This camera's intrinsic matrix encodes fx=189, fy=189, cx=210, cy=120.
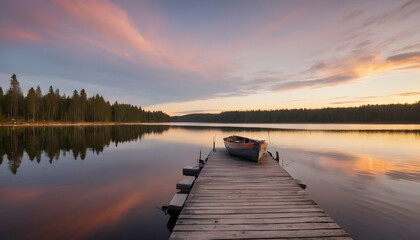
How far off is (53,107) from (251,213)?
10315 centimetres

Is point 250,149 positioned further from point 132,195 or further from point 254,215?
point 132,195

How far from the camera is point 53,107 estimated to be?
82.2 metres

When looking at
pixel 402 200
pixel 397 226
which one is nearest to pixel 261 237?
pixel 397 226

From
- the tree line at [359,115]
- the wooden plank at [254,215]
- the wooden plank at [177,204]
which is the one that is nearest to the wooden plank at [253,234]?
the wooden plank at [254,215]

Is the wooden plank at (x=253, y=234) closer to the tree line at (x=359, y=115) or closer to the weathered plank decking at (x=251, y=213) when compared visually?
the weathered plank decking at (x=251, y=213)

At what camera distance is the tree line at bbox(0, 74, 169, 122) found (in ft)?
237

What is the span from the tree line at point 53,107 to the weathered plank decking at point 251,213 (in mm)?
94299

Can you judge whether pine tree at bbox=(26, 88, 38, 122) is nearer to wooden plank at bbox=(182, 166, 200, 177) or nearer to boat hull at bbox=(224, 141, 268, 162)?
wooden plank at bbox=(182, 166, 200, 177)

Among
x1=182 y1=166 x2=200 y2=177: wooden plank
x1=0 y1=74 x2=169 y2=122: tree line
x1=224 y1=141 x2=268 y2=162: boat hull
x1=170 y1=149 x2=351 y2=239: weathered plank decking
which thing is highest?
x1=0 y1=74 x2=169 y2=122: tree line

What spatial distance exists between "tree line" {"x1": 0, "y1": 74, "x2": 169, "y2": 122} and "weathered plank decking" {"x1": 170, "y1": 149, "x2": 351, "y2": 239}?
94.3 meters

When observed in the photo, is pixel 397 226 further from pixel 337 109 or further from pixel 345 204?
pixel 337 109

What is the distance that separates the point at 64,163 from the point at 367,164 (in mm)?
31867

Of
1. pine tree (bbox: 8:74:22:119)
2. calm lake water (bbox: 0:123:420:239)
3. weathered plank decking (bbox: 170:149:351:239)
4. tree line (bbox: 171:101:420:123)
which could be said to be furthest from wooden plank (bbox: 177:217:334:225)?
tree line (bbox: 171:101:420:123)

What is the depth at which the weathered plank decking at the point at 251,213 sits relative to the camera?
518cm
